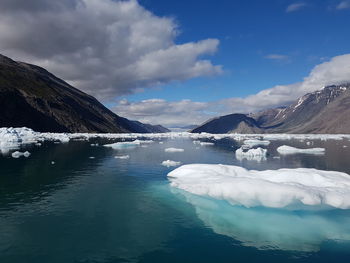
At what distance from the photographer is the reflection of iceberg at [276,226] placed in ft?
59.7

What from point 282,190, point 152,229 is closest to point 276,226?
point 282,190

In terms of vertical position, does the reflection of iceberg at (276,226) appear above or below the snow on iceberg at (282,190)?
below

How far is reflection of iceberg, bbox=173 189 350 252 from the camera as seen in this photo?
717 inches

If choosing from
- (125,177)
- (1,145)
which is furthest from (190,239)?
(1,145)

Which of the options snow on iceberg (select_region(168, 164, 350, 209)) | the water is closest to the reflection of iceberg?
the water

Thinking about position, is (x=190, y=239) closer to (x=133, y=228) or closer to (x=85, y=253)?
(x=133, y=228)

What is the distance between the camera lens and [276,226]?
20641 millimetres

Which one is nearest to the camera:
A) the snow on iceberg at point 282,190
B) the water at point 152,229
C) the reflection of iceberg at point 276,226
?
the water at point 152,229

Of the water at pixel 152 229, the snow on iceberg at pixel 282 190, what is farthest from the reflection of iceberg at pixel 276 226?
the snow on iceberg at pixel 282 190

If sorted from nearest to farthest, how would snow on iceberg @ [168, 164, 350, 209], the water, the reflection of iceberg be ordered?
the water → the reflection of iceberg → snow on iceberg @ [168, 164, 350, 209]

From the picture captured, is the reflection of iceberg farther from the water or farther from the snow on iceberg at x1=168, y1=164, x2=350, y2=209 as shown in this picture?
the snow on iceberg at x1=168, y1=164, x2=350, y2=209

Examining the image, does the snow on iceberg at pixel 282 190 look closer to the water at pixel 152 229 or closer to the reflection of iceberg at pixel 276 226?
the reflection of iceberg at pixel 276 226

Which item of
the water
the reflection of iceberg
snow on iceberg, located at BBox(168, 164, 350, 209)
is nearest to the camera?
the water

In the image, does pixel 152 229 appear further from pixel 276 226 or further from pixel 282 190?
pixel 282 190
